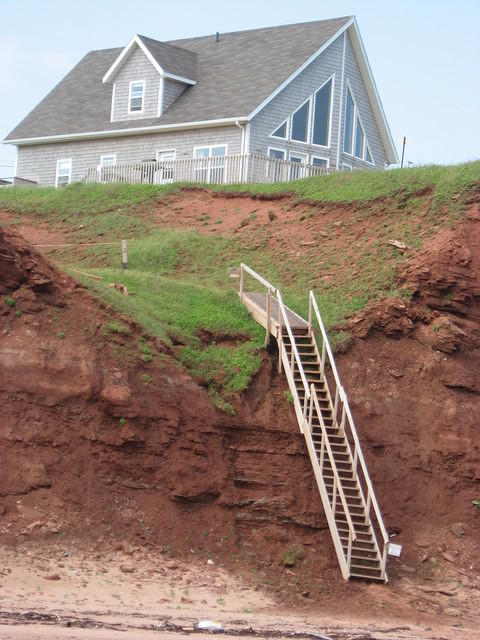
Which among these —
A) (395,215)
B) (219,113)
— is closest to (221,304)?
(395,215)

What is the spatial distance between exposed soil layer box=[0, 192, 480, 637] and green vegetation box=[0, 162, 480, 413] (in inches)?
22.1

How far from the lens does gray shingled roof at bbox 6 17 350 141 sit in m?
39.8

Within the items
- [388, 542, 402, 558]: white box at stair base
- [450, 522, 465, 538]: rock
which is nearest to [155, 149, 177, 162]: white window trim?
[450, 522, 465, 538]: rock

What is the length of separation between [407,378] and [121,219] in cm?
1328

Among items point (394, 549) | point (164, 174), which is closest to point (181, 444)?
point (394, 549)

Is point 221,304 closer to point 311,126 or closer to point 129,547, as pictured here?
point 129,547

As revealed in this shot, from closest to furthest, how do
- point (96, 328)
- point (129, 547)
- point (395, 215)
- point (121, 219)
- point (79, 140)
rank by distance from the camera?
1. point (129, 547)
2. point (96, 328)
3. point (395, 215)
4. point (121, 219)
5. point (79, 140)

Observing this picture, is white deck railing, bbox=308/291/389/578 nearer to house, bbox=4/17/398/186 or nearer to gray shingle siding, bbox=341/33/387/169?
house, bbox=4/17/398/186

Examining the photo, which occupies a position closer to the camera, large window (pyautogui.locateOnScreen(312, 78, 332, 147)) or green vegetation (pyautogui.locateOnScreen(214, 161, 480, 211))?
green vegetation (pyautogui.locateOnScreen(214, 161, 480, 211))

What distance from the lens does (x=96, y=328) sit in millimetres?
22078

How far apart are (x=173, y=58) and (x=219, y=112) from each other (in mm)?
5104

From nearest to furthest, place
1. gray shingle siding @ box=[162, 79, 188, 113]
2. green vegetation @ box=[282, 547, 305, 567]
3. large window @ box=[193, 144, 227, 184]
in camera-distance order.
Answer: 1. green vegetation @ box=[282, 547, 305, 567]
2. large window @ box=[193, 144, 227, 184]
3. gray shingle siding @ box=[162, 79, 188, 113]

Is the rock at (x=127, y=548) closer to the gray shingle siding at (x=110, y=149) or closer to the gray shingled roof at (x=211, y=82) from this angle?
the gray shingle siding at (x=110, y=149)

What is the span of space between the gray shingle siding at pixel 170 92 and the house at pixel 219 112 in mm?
45
